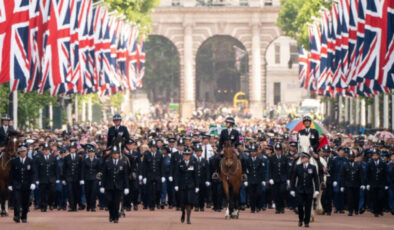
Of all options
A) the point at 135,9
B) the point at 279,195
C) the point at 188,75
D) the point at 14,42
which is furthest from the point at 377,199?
the point at 188,75

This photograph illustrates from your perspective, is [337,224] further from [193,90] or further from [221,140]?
[193,90]

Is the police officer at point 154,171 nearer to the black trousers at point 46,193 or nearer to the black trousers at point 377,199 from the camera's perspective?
the black trousers at point 46,193

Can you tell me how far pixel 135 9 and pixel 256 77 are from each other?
34857mm

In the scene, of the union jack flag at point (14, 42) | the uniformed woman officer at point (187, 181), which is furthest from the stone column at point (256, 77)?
the uniformed woman officer at point (187, 181)

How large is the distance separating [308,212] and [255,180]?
747cm

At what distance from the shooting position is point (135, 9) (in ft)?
281

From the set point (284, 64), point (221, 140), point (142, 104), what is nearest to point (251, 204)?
point (221, 140)

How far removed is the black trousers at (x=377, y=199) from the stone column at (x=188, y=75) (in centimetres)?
8364

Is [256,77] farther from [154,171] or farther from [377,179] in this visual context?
[377,179]

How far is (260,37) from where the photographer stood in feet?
388

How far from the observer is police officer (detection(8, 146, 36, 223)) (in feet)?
96.3

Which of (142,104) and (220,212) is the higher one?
(142,104)

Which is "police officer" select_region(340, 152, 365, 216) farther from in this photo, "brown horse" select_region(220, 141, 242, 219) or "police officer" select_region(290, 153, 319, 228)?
"police officer" select_region(290, 153, 319, 228)

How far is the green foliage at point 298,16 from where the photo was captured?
80438mm
